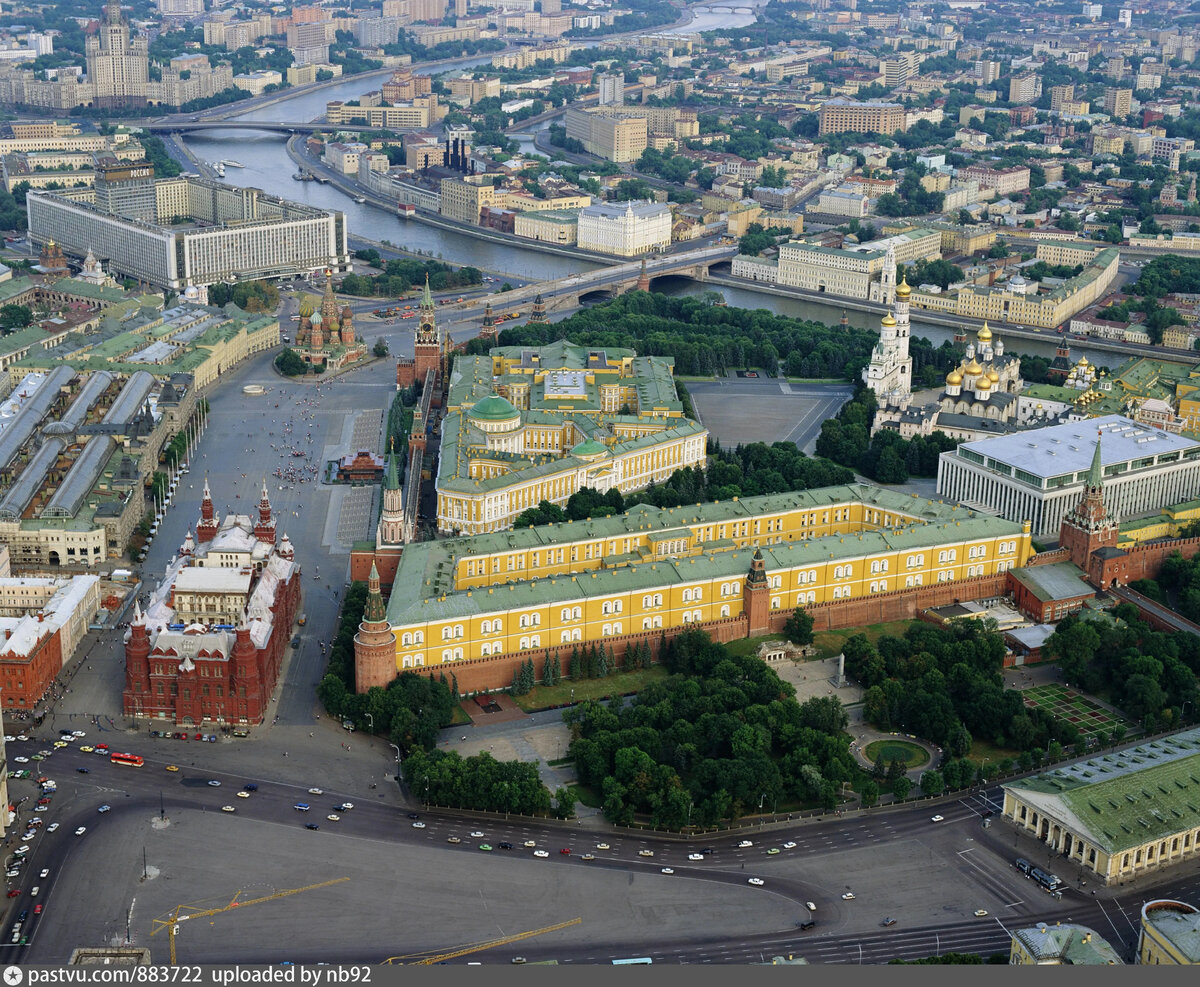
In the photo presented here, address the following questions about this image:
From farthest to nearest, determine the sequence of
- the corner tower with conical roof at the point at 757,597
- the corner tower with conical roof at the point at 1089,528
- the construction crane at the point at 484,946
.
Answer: the corner tower with conical roof at the point at 1089,528
the corner tower with conical roof at the point at 757,597
the construction crane at the point at 484,946

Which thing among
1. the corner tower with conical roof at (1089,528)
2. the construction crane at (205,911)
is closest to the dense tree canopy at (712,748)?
the construction crane at (205,911)

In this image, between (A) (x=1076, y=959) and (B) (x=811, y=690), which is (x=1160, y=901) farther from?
(B) (x=811, y=690)

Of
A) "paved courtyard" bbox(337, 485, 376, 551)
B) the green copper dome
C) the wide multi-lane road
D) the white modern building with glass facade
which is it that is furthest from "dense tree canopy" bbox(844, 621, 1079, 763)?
the white modern building with glass facade

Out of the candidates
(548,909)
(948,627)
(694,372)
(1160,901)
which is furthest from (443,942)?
(694,372)

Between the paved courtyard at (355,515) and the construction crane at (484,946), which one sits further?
the paved courtyard at (355,515)

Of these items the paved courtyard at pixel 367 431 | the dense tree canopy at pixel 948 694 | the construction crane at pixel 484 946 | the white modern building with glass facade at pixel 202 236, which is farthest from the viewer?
the white modern building with glass facade at pixel 202 236

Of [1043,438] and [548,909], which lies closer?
[548,909]

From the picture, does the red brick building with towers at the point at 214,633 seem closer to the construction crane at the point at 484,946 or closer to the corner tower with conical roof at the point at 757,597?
the construction crane at the point at 484,946
